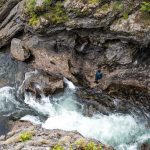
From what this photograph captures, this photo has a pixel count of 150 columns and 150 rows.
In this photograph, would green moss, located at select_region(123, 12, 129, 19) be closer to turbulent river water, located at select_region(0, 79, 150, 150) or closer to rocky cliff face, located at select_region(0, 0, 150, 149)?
rocky cliff face, located at select_region(0, 0, 150, 149)

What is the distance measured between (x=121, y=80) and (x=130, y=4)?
→ 18.7 ft

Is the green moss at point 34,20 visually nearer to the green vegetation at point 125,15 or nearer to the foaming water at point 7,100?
the foaming water at point 7,100

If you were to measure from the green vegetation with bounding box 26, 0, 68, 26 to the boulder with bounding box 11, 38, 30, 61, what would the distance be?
3.20m

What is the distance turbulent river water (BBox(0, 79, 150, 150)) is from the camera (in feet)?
73.4

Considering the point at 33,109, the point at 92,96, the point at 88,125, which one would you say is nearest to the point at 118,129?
the point at 88,125

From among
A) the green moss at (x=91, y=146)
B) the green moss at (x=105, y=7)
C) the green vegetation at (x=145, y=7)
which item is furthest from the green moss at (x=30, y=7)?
the green moss at (x=91, y=146)

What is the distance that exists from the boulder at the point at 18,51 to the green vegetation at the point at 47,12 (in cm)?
320

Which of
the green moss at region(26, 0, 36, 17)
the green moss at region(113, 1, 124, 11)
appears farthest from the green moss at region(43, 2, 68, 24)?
the green moss at region(113, 1, 124, 11)

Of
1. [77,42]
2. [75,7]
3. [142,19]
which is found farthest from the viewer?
[77,42]

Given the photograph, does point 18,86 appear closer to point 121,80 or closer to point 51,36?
point 51,36

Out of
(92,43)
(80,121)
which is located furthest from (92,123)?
(92,43)

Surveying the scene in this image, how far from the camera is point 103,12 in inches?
938

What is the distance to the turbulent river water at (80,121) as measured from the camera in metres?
22.4

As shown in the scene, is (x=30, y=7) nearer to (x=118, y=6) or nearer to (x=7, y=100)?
(x=118, y=6)
